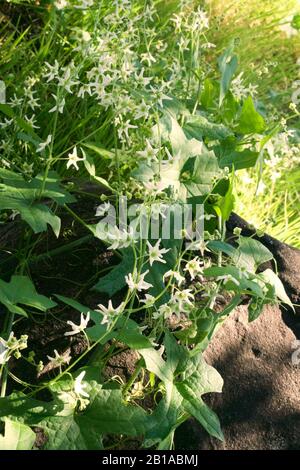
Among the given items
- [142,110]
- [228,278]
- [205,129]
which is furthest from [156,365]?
[205,129]

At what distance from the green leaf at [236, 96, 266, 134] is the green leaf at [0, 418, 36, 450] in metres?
1.14

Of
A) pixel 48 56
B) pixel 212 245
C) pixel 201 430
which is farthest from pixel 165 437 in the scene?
pixel 48 56

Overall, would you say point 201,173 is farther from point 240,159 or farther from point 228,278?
point 228,278

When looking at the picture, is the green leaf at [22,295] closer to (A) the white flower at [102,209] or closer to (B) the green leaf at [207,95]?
(A) the white flower at [102,209]

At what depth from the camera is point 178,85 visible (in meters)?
2.54

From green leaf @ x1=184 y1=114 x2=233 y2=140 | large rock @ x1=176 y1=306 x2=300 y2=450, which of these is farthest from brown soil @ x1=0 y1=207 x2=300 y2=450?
green leaf @ x1=184 y1=114 x2=233 y2=140

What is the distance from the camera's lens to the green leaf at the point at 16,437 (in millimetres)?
1460

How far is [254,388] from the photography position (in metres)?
1.95

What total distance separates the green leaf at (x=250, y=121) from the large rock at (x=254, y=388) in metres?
0.53

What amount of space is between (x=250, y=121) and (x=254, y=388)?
773 mm

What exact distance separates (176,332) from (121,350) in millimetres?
141
